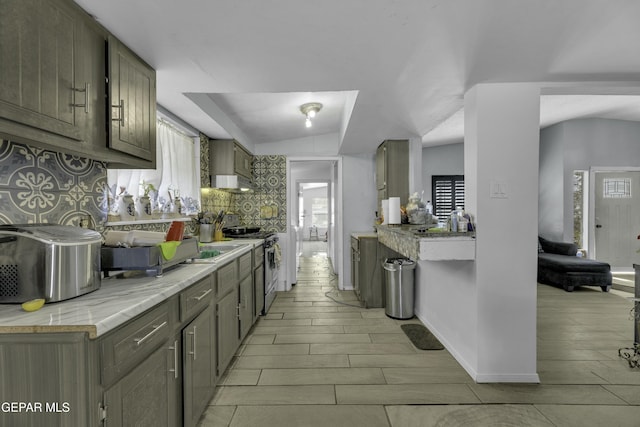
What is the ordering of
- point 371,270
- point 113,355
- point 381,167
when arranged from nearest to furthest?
point 113,355, point 371,270, point 381,167

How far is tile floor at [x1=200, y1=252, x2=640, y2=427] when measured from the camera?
71.8 inches

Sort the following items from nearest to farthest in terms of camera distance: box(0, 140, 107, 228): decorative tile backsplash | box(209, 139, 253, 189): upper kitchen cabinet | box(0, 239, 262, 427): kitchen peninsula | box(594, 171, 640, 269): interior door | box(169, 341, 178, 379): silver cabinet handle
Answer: box(0, 239, 262, 427): kitchen peninsula → box(0, 140, 107, 228): decorative tile backsplash → box(169, 341, 178, 379): silver cabinet handle → box(209, 139, 253, 189): upper kitchen cabinet → box(594, 171, 640, 269): interior door

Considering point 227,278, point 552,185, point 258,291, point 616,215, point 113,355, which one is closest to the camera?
point 113,355

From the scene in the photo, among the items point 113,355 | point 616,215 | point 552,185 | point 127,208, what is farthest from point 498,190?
point 616,215

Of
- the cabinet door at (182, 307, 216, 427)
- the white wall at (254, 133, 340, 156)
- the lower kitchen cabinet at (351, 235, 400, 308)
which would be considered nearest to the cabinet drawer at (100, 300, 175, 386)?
the cabinet door at (182, 307, 216, 427)

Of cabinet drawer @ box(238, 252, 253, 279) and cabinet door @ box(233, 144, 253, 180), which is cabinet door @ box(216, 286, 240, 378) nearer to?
cabinet drawer @ box(238, 252, 253, 279)

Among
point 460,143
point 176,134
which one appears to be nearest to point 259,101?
point 176,134

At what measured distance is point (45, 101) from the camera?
3.91 ft

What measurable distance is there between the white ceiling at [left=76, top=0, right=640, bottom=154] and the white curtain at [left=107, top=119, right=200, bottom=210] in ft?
1.08

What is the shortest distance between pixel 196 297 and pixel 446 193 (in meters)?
5.75

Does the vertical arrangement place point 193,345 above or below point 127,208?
below

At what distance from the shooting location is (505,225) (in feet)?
7.16

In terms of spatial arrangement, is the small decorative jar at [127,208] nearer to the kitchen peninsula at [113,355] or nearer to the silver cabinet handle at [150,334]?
the kitchen peninsula at [113,355]

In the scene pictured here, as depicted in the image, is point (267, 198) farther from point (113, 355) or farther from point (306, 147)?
point (113, 355)
